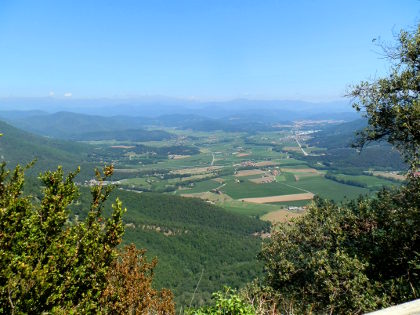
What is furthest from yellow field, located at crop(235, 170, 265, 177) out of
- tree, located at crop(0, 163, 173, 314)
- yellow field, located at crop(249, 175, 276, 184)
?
tree, located at crop(0, 163, 173, 314)

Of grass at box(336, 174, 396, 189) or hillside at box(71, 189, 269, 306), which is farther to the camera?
grass at box(336, 174, 396, 189)

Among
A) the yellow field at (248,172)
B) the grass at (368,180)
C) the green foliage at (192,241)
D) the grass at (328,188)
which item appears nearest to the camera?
the green foliage at (192,241)

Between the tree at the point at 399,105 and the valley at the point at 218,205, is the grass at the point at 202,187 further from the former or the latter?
the tree at the point at 399,105

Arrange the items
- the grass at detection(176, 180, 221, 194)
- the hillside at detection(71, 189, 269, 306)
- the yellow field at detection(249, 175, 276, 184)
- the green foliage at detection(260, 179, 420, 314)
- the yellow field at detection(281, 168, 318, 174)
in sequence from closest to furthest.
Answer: the green foliage at detection(260, 179, 420, 314), the hillside at detection(71, 189, 269, 306), the grass at detection(176, 180, 221, 194), the yellow field at detection(249, 175, 276, 184), the yellow field at detection(281, 168, 318, 174)

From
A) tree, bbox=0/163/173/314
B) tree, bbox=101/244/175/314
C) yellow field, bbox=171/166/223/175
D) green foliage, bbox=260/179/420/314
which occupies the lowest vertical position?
yellow field, bbox=171/166/223/175

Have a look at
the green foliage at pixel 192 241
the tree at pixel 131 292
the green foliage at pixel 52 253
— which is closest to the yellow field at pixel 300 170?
the green foliage at pixel 192 241

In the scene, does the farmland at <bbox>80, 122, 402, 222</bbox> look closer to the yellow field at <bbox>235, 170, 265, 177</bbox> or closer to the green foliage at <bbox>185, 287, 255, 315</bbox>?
the yellow field at <bbox>235, 170, 265, 177</bbox>

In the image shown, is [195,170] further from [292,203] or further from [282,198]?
[292,203]

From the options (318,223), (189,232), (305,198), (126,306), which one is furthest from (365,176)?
(126,306)
